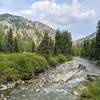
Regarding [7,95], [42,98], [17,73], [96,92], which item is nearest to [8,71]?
[17,73]

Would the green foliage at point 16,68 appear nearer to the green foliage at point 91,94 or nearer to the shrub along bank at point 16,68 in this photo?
the shrub along bank at point 16,68

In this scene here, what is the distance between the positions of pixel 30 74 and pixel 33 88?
9.88m

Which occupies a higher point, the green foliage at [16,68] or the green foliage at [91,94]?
the green foliage at [16,68]

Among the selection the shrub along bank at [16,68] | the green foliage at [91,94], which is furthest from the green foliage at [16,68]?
the green foliage at [91,94]

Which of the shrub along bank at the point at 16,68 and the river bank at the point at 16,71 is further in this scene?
the shrub along bank at the point at 16,68

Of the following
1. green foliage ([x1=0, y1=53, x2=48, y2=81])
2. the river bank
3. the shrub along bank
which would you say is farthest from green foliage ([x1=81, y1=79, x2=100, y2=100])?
green foliage ([x1=0, y1=53, x2=48, y2=81])

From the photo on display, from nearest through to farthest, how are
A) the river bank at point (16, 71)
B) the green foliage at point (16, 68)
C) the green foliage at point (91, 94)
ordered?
the green foliage at point (91, 94), the river bank at point (16, 71), the green foliage at point (16, 68)

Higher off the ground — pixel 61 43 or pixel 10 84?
pixel 61 43

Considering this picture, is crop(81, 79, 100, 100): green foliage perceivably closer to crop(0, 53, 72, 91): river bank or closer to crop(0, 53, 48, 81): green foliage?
crop(0, 53, 72, 91): river bank

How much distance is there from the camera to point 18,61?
4056 centimetres

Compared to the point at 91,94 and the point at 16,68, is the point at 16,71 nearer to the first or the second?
the point at 16,68

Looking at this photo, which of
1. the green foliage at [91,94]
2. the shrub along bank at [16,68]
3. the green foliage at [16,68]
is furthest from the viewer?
the green foliage at [16,68]

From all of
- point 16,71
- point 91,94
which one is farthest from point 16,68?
point 91,94

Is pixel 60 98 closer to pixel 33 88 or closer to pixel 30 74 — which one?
pixel 33 88
